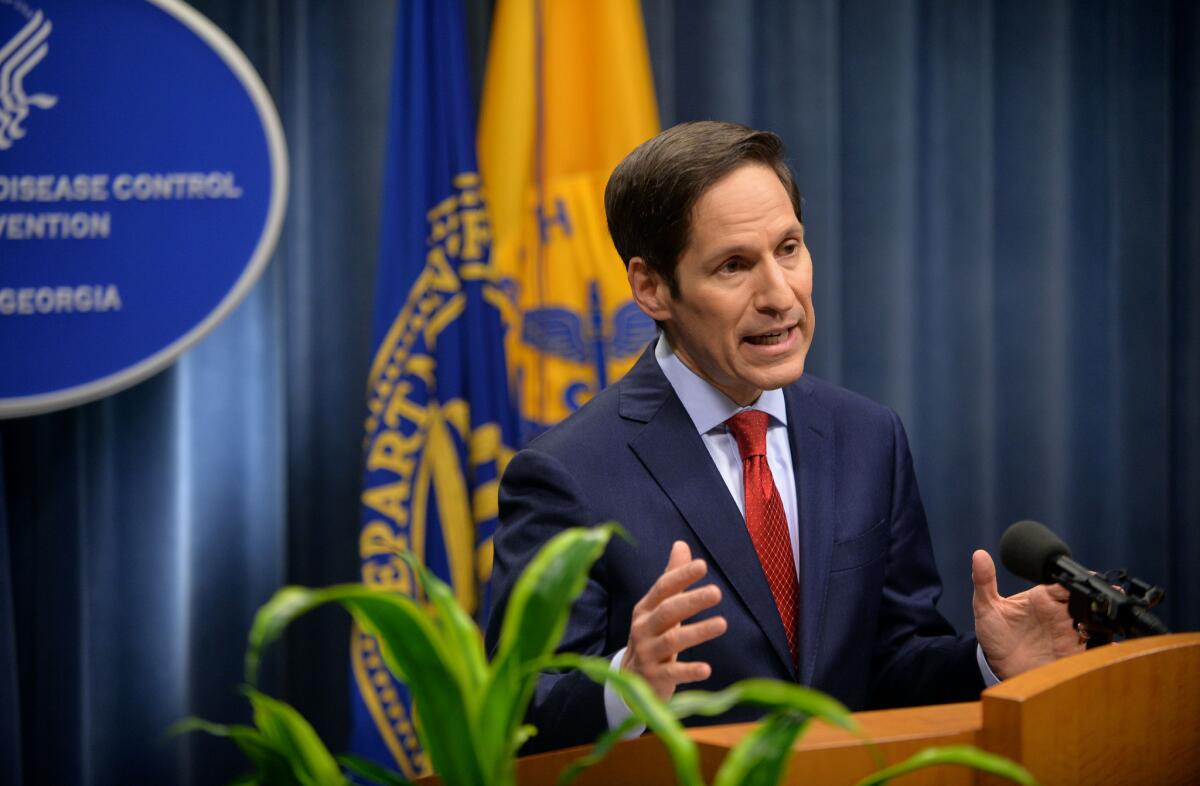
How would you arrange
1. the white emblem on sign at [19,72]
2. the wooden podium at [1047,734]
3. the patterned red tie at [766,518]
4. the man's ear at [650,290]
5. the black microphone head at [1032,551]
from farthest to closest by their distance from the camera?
the white emblem on sign at [19,72]
the man's ear at [650,290]
the patterned red tie at [766,518]
the black microphone head at [1032,551]
the wooden podium at [1047,734]

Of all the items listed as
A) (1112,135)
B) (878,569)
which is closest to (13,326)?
(878,569)

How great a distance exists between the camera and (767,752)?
2.60ft

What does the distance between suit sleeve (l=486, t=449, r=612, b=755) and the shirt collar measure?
0.71 ft

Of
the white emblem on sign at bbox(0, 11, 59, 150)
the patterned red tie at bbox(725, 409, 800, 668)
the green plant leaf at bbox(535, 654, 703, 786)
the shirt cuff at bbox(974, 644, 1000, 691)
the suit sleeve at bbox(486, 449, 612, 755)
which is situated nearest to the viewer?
the green plant leaf at bbox(535, 654, 703, 786)

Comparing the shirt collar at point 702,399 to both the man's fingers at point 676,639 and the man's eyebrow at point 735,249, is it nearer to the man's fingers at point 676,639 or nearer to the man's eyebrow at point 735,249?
the man's eyebrow at point 735,249

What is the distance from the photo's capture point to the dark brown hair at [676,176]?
5.49ft

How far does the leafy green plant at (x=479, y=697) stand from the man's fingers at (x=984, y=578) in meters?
0.68

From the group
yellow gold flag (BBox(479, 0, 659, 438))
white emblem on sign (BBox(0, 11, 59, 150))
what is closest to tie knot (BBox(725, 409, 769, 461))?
yellow gold flag (BBox(479, 0, 659, 438))

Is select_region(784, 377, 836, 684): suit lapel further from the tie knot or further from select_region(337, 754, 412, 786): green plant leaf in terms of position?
select_region(337, 754, 412, 786): green plant leaf

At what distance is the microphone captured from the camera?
1190mm

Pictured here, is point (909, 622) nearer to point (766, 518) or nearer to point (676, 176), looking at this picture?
point (766, 518)

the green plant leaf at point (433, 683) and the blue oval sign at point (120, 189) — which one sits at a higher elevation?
the blue oval sign at point (120, 189)

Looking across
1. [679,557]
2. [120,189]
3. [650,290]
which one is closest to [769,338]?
[650,290]

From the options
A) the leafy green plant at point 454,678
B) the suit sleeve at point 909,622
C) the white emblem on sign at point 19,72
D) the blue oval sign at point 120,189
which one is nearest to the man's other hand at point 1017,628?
the suit sleeve at point 909,622
